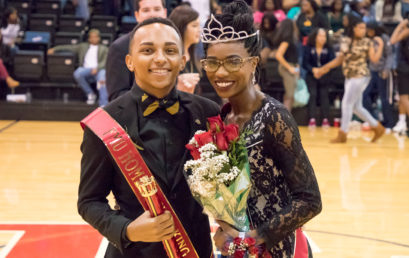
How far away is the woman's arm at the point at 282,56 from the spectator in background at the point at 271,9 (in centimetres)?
105

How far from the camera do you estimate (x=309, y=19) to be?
1124 centimetres

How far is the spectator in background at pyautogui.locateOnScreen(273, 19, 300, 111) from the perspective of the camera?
10.4m

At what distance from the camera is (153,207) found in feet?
6.67

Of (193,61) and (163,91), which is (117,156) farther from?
(193,61)

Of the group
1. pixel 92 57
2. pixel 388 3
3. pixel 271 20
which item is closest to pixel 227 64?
pixel 271 20

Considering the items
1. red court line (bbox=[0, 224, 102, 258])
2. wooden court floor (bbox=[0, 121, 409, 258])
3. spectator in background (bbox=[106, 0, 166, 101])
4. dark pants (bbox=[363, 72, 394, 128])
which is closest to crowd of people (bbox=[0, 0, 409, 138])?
dark pants (bbox=[363, 72, 394, 128])

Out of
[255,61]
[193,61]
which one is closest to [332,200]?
[193,61]

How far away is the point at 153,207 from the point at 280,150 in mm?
441

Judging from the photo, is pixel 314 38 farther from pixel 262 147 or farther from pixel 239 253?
pixel 239 253

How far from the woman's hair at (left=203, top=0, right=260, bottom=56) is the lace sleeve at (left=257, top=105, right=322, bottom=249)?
0.26 m

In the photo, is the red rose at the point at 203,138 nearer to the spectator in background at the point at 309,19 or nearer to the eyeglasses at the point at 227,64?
the eyeglasses at the point at 227,64

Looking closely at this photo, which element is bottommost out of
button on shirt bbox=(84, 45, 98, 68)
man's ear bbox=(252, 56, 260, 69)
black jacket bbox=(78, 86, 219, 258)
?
→ button on shirt bbox=(84, 45, 98, 68)

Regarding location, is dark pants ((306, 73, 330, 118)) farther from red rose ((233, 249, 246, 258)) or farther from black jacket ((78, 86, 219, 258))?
red rose ((233, 249, 246, 258))

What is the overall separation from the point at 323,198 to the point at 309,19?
551 centimetres
